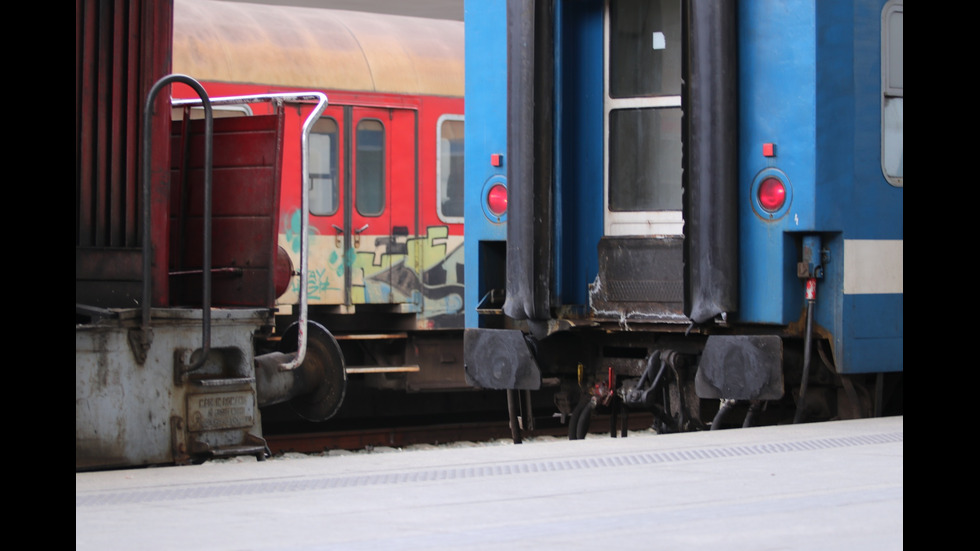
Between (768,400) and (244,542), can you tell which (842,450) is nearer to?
(768,400)

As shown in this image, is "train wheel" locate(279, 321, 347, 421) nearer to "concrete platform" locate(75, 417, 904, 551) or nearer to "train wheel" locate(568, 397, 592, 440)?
"train wheel" locate(568, 397, 592, 440)

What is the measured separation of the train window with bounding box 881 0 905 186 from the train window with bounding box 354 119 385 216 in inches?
217

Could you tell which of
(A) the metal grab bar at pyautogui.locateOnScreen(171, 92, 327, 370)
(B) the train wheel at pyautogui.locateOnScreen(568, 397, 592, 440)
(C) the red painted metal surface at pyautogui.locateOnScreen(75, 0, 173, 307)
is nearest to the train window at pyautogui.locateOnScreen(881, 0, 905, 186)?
(B) the train wheel at pyautogui.locateOnScreen(568, 397, 592, 440)

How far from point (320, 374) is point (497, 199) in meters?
1.48

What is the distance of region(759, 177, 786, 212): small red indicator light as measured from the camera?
21.7 ft

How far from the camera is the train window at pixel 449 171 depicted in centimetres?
1170

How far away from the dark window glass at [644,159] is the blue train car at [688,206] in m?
0.01

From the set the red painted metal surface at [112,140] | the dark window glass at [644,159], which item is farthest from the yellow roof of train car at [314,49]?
the dark window glass at [644,159]

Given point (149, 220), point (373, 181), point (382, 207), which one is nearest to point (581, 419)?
point (149, 220)

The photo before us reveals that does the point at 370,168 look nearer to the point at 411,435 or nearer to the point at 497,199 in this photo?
the point at 411,435

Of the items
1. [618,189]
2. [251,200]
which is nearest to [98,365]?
[251,200]

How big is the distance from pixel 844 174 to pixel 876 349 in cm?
92

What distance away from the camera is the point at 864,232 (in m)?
6.70
